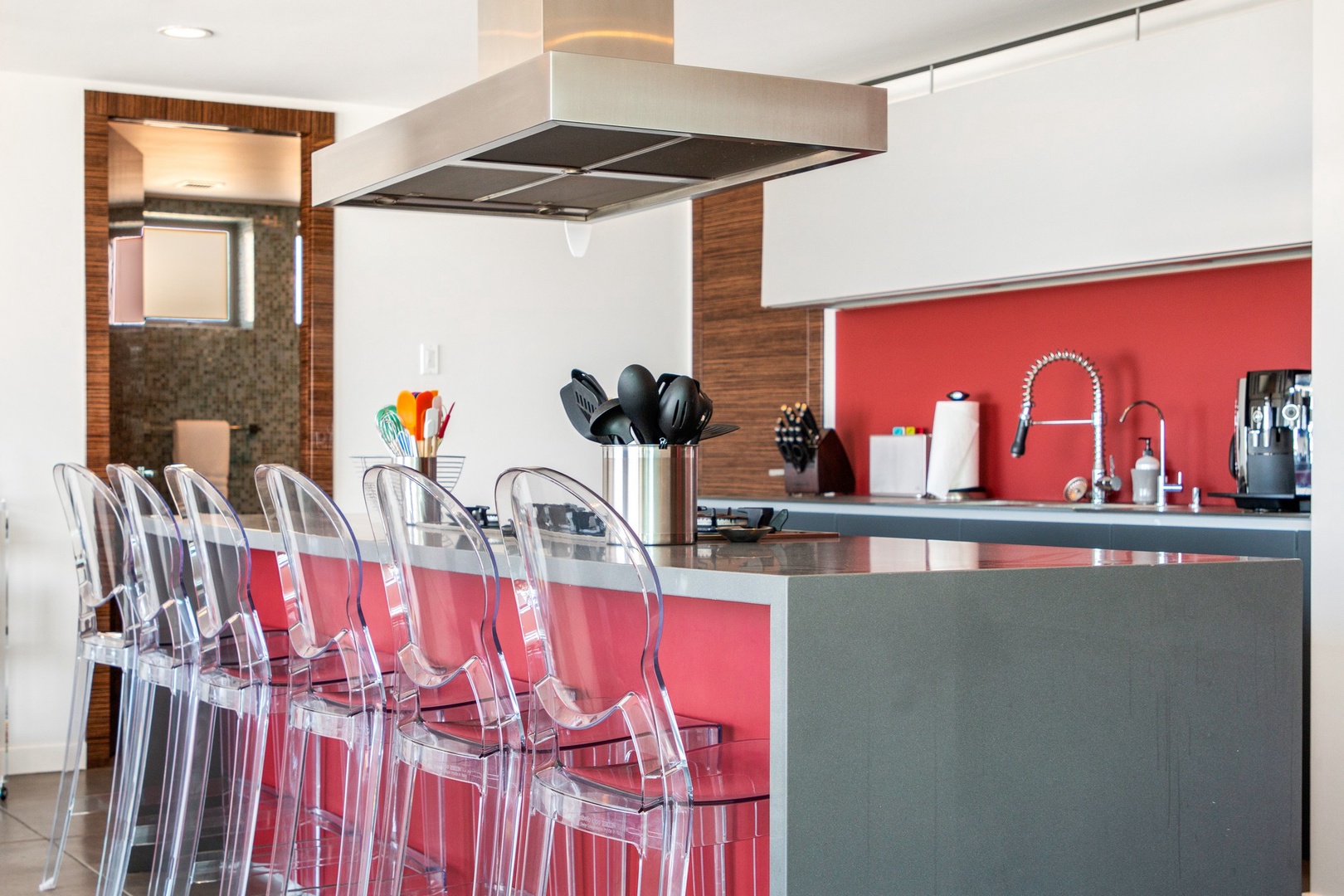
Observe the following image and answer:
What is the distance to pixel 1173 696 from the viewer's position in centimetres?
211

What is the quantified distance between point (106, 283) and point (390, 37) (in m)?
1.37

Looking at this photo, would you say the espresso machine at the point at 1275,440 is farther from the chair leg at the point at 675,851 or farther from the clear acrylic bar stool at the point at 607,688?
the chair leg at the point at 675,851

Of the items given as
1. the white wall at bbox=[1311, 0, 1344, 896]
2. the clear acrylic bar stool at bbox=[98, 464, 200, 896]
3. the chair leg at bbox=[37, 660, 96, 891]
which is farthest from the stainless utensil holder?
the white wall at bbox=[1311, 0, 1344, 896]

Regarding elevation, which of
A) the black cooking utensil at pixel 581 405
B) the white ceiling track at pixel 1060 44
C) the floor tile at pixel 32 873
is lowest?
the floor tile at pixel 32 873

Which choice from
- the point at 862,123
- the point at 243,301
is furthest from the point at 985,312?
the point at 243,301

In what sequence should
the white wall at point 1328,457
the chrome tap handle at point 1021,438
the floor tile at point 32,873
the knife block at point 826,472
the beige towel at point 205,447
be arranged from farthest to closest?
the beige towel at point 205,447 → the knife block at point 826,472 → the chrome tap handle at point 1021,438 → the floor tile at point 32,873 → the white wall at point 1328,457

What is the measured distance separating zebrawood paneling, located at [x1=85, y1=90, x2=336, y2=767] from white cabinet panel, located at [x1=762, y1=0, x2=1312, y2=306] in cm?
174

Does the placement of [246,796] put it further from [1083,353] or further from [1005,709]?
[1083,353]

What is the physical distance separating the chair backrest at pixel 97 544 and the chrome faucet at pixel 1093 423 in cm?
253

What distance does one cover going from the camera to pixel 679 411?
2510mm

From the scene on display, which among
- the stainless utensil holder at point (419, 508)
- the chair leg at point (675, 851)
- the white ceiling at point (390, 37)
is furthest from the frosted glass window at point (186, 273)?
the chair leg at point (675, 851)

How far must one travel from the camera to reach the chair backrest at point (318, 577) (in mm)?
2359

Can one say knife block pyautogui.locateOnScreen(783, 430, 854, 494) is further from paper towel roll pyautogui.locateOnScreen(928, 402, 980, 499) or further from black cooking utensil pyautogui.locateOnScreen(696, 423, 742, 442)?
black cooking utensil pyautogui.locateOnScreen(696, 423, 742, 442)

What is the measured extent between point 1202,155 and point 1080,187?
38 centimetres
